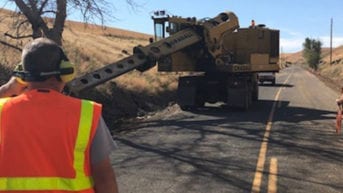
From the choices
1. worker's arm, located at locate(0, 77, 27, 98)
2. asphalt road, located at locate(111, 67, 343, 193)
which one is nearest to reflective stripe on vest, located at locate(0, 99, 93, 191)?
worker's arm, located at locate(0, 77, 27, 98)

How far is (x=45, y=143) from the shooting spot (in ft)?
9.17

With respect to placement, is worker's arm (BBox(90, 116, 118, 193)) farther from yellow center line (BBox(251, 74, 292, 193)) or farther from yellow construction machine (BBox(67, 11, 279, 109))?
yellow construction machine (BBox(67, 11, 279, 109))

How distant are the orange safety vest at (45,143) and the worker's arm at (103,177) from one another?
2.8 inches

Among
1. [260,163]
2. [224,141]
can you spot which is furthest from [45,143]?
[224,141]

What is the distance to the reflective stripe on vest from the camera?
278 centimetres

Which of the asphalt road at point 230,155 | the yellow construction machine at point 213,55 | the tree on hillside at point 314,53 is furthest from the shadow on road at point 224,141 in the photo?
the tree on hillside at point 314,53

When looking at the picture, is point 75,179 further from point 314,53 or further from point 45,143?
point 314,53

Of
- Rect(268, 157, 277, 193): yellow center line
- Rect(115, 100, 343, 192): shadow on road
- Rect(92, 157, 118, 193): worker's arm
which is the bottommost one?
Rect(268, 157, 277, 193): yellow center line

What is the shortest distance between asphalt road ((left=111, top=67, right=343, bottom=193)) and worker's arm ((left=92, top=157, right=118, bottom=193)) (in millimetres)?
5457

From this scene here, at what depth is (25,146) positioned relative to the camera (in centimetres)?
279

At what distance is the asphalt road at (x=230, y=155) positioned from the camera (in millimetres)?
8891

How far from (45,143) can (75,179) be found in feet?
0.74

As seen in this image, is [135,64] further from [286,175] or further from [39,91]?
[39,91]

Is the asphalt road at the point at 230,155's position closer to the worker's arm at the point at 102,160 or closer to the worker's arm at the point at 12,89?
the worker's arm at the point at 12,89
